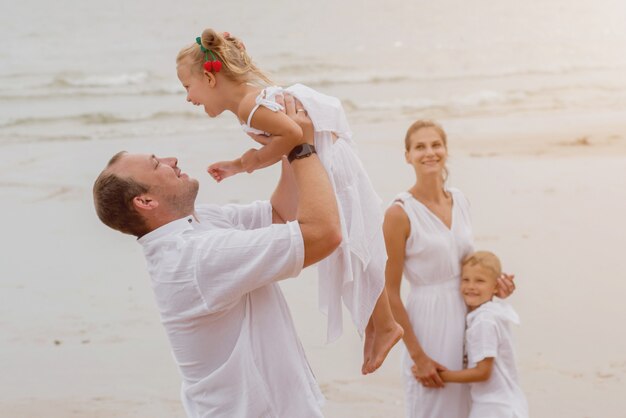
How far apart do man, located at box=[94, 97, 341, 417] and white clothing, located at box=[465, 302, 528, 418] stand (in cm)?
182

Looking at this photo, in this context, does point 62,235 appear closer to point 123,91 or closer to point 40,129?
point 40,129

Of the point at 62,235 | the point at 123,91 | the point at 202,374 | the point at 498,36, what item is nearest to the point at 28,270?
the point at 62,235

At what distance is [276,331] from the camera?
10.2 feet

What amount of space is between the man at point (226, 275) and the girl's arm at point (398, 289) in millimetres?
1726

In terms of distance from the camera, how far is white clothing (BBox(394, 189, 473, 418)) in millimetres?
4902

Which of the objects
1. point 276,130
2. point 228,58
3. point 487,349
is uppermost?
point 228,58

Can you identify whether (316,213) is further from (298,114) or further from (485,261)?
(485,261)

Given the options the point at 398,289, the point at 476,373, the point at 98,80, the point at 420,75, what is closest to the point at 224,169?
the point at 398,289

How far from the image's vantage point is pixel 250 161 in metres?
3.25

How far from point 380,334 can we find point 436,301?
5.38 ft

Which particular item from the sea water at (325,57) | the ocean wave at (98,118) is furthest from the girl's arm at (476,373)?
the ocean wave at (98,118)

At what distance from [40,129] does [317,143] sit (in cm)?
1296

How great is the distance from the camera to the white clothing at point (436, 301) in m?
4.90

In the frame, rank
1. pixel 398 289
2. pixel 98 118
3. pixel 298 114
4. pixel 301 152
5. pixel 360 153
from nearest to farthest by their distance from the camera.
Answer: pixel 301 152
pixel 298 114
pixel 398 289
pixel 360 153
pixel 98 118
